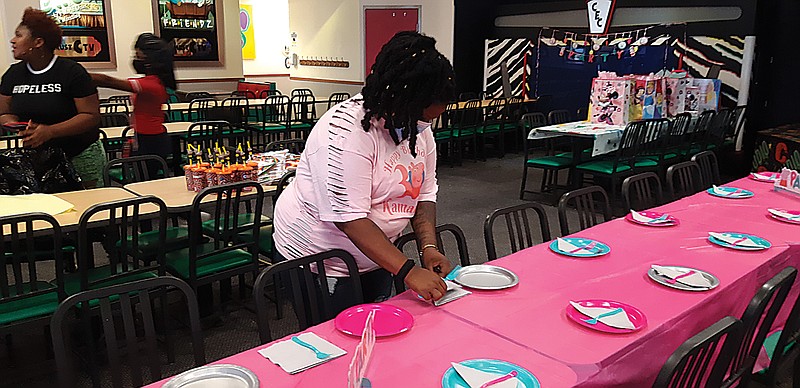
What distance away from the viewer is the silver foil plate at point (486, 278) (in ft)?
6.32

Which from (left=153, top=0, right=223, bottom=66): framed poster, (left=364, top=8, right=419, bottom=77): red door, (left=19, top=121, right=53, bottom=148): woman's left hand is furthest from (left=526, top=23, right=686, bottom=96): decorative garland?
(left=19, top=121, right=53, bottom=148): woman's left hand

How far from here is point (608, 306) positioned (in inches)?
68.7

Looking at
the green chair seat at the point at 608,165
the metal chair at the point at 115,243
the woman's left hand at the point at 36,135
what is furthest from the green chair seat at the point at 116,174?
the green chair seat at the point at 608,165

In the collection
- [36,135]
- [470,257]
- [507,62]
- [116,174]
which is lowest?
[470,257]

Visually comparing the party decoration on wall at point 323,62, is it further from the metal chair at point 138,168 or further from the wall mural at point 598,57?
the metal chair at point 138,168

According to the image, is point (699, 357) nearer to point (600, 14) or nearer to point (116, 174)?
point (116, 174)

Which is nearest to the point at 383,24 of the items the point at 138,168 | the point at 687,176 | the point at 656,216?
the point at 138,168

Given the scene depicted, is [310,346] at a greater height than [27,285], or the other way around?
[310,346]

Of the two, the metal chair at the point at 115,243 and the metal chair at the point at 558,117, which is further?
the metal chair at the point at 558,117

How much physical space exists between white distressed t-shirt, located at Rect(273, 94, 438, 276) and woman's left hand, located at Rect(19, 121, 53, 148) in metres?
1.89

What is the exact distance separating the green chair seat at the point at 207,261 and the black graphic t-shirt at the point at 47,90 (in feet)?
3.17

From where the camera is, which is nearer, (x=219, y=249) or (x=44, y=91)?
(x=219, y=249)

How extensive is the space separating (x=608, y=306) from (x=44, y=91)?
302 cm

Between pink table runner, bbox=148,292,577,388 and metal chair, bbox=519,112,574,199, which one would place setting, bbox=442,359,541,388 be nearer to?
pink table runner, bbox=148,292,577,388
